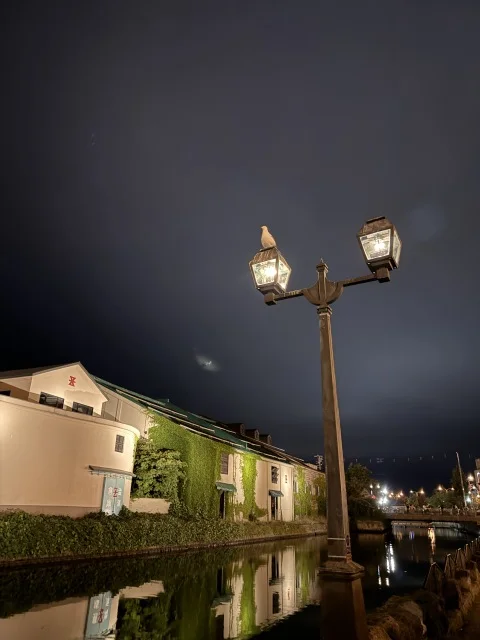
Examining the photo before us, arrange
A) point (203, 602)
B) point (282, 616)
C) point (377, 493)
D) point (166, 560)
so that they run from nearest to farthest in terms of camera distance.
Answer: point (282, 616), point (203, 602), point (166, 560), point (377, 493)

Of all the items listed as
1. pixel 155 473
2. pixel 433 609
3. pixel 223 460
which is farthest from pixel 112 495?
pixel 433 609

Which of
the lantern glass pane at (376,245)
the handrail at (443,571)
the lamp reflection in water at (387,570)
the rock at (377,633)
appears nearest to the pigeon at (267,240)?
the lantern glass pane at (376,245)

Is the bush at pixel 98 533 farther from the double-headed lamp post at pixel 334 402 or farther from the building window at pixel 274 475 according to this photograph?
the double-headed lamp post at pixel 334 402

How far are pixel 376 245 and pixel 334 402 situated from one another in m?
2.26

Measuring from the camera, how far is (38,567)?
13906mm

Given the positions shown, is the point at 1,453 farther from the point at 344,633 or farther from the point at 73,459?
the point at 344,633

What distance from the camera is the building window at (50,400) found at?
20.6 metres

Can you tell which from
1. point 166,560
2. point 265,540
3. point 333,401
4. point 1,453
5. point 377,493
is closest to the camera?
point 333,401

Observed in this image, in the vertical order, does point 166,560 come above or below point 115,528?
below

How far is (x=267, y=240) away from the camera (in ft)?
22.1

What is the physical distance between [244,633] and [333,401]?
600 centimetres

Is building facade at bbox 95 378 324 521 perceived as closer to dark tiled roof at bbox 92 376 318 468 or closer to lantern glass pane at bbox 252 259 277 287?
dark tiled roof at bbox 92 376 318 468

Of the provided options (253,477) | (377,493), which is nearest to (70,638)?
(253,477)

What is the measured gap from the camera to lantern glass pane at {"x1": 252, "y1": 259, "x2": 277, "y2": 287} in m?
6.29
